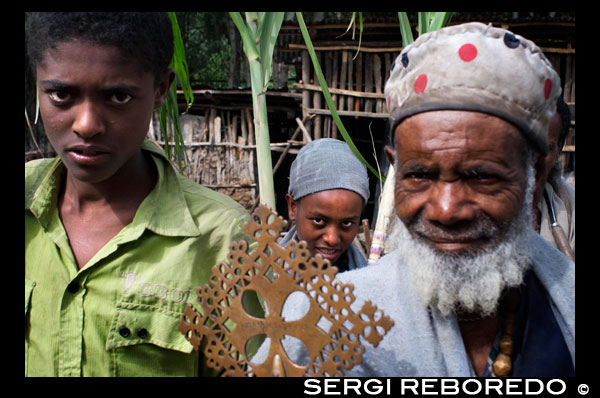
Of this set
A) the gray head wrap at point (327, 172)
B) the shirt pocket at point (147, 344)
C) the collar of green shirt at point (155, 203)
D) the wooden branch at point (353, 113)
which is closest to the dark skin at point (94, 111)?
the collar of green shirt at point (155, 203)

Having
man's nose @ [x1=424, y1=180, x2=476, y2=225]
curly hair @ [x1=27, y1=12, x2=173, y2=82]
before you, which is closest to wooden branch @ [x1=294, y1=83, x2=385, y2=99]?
curly hair @ [x1=27, y1=12, x2=173, y2=82]

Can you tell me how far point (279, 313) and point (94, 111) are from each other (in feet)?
2.46

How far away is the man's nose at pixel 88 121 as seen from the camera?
4.67 ft

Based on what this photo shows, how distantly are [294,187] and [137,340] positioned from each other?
121 cm

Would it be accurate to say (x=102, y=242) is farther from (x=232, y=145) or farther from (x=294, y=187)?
(x=232, y=145)

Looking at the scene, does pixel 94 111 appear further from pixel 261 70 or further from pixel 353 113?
pixel 353 113

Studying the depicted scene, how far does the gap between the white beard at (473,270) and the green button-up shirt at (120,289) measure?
596mm

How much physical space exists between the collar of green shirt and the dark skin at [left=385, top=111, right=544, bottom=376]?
0.71 m

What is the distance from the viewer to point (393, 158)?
1.56m

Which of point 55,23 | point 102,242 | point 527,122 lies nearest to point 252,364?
point 102,242

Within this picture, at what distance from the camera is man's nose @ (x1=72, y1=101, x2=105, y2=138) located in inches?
56.0

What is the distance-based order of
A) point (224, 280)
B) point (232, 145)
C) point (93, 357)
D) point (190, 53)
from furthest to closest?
point (190, 53) < point (232, 145) < point (93, 357) < point (224, 280)

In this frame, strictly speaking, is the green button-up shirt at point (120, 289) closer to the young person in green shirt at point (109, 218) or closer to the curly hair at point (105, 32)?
the young person in green shirt at point (109, 218)

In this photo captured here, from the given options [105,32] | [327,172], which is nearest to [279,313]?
[105,32]
